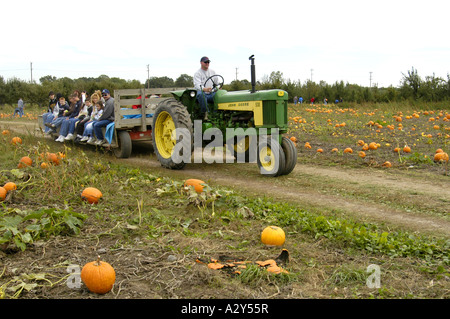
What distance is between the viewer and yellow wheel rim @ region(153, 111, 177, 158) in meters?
9.33

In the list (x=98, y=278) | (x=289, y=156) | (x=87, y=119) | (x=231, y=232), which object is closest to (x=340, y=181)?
(x=289, y=156)

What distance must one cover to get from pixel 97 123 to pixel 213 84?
135 inches

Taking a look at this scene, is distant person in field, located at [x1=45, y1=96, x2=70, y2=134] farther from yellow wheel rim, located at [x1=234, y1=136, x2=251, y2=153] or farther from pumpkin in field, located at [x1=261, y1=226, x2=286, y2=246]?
pumpkin in field, located at [x1=261, y1=226, x2=286, y2=246]

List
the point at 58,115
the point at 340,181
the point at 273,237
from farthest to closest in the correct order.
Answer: the point at 58,115 < the point at 340,181 < the point at 273,237

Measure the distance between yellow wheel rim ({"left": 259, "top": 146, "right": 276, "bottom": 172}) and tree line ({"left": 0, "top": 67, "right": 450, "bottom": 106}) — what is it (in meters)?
13.6

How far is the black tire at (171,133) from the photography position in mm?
8656

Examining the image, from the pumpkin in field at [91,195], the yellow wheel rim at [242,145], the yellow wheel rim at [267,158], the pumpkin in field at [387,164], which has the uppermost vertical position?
the yellow wheel rim at [242,145]

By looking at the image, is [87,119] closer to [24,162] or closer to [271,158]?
[24,162]

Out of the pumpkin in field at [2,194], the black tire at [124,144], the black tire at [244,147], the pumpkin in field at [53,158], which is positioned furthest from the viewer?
the black tire at [124,144]

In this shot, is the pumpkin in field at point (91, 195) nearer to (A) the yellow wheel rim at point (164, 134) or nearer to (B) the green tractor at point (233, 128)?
(B) the green tractor at point (233, 128)

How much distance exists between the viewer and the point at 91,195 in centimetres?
582

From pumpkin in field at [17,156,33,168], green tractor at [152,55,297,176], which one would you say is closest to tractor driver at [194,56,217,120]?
green tractor at [152,55,297,176]

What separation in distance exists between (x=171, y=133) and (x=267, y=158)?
2.35m

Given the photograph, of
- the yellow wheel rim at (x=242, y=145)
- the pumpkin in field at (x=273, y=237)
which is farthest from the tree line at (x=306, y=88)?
the pumpkin in field at (x=273, y=237)
